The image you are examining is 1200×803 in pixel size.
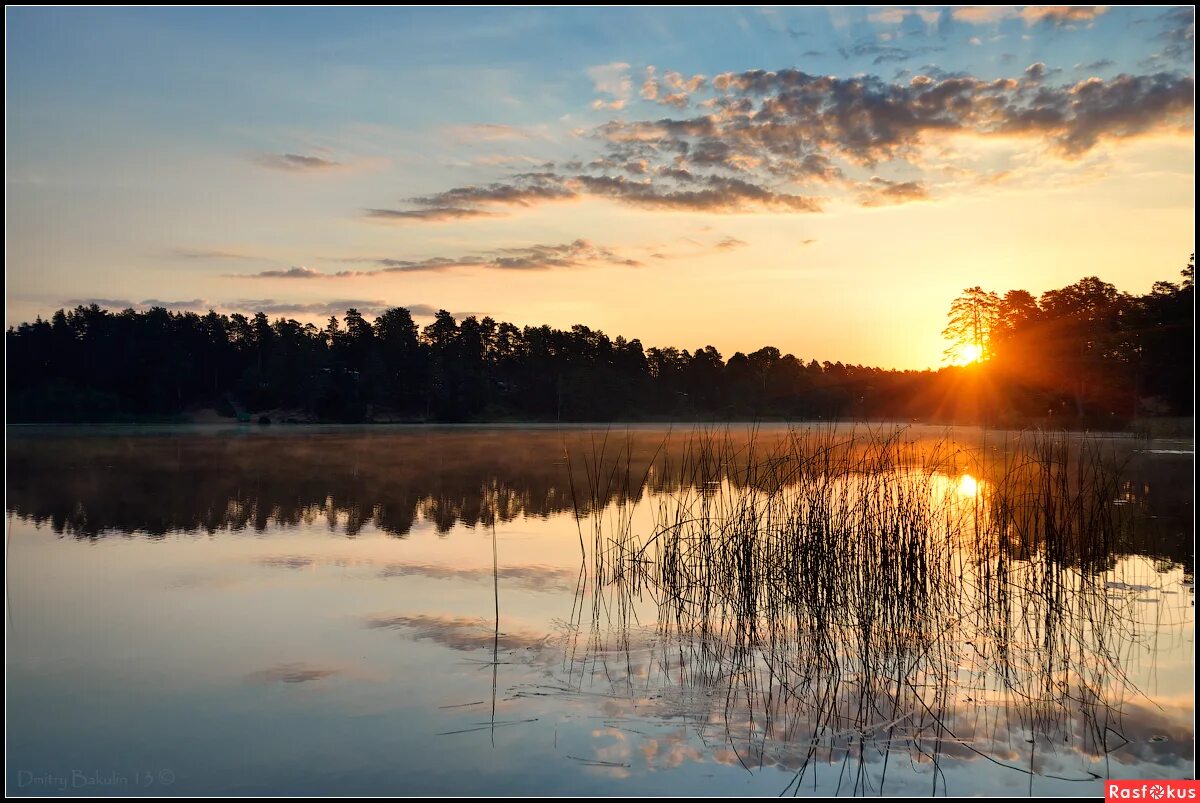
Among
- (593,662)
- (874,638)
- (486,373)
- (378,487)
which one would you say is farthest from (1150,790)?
(486,373)

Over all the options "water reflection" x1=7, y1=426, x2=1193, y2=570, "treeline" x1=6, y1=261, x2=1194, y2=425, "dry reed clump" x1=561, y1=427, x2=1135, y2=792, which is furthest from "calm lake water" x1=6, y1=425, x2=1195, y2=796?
"treeline" x1=6, y1=261, x2=1194, y2=425

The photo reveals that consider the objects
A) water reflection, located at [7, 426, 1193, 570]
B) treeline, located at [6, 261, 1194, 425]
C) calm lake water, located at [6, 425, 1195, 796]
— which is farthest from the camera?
treeline, located at [6, 261, 1194, 425]

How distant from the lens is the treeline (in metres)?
53.9

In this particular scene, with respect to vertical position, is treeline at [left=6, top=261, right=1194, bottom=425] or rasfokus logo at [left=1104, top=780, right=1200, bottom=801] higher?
treeline at [left=6, top=261, right=1194, bottom=425]

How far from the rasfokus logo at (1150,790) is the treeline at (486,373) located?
159 feet

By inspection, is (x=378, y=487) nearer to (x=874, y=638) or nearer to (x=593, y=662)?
(x=593, y=662)

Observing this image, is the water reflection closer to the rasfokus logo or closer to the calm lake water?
the calm lake water

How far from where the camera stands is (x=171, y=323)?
80.8 metres

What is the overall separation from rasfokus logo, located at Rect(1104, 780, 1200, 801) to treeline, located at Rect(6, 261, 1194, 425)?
48.5m

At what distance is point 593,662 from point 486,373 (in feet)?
260

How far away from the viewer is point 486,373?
84.4 m

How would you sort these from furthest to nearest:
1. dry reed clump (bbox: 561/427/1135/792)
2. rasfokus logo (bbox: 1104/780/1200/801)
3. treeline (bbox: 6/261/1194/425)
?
treeline (bbox: 6/261/1194/425) → dry reed clump (bbox: 561/427/1135/792) → rasfokus logo (bbox: 1104/780/1200/801)

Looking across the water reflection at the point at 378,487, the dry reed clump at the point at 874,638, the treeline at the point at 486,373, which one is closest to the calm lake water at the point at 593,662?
the dry reed clump at the point at 874,638

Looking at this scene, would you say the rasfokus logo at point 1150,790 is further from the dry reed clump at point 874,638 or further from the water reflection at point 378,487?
the water reflection at point 378,487
